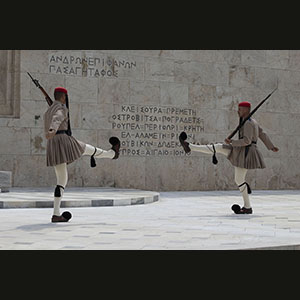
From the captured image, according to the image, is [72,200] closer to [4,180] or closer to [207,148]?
[4,180]

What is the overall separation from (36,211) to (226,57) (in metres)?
8.59

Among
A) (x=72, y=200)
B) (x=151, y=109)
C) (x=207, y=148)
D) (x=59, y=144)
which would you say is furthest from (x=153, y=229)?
(x=151, y=109)

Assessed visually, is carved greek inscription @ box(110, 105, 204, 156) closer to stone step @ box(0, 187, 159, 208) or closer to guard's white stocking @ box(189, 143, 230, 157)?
stone step @ box(0, 187, 159, 208)

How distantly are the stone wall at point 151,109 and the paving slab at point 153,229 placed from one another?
14.1 feet

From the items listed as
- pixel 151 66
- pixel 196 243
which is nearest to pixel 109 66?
pixel 151 66

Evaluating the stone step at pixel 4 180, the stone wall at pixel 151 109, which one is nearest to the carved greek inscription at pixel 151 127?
the stone wall at pixel 151 109

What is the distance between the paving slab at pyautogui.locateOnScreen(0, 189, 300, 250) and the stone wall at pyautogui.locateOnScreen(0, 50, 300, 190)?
4291 millimetres

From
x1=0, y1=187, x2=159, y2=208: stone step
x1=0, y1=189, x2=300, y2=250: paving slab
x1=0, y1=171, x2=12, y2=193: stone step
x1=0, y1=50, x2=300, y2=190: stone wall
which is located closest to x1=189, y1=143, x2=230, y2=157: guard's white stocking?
x1=0, y1=189, x2=300, y2=250: paving slab

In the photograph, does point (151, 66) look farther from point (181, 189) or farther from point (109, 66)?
point (181, 189)

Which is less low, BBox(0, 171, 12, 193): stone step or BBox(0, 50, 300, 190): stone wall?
BBox(0, 50, 300, 190): stone wall

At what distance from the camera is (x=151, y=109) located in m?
14.7

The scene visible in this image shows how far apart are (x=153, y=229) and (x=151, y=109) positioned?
8442 millimetres

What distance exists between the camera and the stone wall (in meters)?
13.6

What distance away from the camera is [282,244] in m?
5.10
